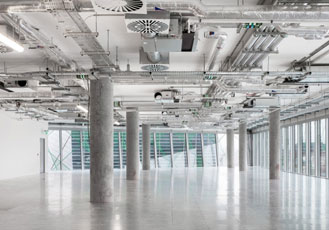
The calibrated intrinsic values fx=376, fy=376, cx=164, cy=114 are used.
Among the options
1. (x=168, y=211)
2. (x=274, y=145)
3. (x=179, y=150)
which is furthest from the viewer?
(x=179, y=150)

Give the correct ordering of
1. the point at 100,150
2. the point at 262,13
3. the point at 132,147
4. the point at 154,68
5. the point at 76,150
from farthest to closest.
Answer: the point at 76,150 → the point at 132,147 → the point at 100,150 → the point at 154,68 → the point at 262,13

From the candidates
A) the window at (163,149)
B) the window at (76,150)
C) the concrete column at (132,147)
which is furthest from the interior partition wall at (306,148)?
the window at (76,150)

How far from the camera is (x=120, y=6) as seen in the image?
6516 millimetres

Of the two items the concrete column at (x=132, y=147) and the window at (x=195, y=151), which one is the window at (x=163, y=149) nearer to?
the window at (x=195, y=151)

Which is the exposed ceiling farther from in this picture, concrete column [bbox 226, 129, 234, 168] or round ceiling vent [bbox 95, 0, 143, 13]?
concrete column [bbox 226, 129, 234, 168]

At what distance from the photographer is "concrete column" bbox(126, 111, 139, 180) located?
2589 cm

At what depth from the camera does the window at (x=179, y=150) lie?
159ft

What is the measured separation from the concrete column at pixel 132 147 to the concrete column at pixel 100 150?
36.8 feet

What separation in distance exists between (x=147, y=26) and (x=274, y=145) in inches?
847

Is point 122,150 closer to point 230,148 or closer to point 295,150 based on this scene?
point 230,148

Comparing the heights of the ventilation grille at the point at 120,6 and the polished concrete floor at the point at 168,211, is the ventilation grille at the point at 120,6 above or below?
above

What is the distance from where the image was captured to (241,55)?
472 inches

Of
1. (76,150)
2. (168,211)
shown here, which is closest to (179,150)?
(76,150)

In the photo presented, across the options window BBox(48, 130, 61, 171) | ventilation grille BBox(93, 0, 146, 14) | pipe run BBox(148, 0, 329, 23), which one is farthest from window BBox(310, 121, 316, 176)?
ventilation grille BBox(93, 0, 146, 14)
